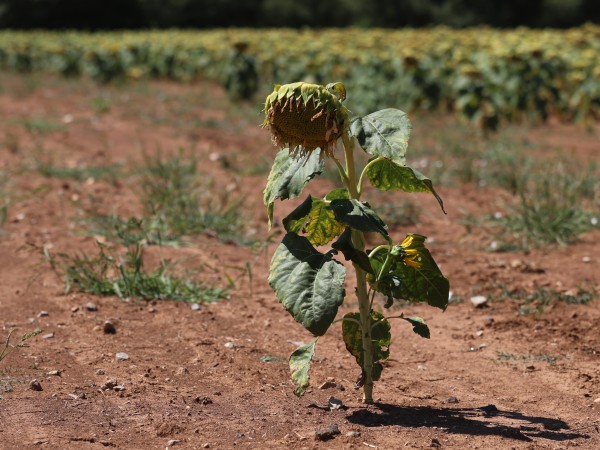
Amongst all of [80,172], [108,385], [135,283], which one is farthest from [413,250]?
[80,172]

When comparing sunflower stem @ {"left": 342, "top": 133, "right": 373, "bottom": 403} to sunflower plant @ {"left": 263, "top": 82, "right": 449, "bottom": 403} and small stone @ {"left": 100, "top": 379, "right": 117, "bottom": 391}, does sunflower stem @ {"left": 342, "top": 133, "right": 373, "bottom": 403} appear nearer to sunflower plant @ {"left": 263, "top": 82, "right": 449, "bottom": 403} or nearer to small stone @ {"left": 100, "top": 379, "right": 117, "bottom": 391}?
sunflower plant @ {"left": 263, "top": 82, "right": 449, "bottom": 403}

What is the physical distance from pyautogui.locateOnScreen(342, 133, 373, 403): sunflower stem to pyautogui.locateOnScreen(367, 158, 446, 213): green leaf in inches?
2.7

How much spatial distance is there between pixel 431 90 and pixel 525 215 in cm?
523

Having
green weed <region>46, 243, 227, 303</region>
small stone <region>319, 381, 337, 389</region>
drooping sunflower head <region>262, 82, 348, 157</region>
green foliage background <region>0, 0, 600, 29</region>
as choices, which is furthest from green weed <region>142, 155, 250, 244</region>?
green foliage background <region>0, 0, 600, 29</region>

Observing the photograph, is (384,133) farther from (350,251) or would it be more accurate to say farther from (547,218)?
(547,218)

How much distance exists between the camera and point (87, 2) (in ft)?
96.0

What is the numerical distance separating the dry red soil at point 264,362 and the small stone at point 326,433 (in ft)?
0.06

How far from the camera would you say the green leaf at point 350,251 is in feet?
11.1

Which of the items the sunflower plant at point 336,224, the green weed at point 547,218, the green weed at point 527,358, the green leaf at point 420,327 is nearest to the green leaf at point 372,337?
the sunflower plant at point 336,224

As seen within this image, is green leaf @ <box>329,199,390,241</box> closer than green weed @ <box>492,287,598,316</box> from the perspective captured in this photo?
Yes

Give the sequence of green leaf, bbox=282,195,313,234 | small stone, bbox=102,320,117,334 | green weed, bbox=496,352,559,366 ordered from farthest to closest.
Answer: small stone, bbox=102,320,117,334
green weed, bbox=496,352,559,366
green leaf, bbox=282,195,313,234

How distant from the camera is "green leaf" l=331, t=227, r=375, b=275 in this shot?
338cm

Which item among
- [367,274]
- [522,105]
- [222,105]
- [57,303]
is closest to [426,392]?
[367,274]

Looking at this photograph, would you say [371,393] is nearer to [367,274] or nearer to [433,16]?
[367,274]
